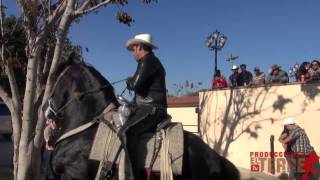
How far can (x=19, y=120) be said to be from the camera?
9.96m

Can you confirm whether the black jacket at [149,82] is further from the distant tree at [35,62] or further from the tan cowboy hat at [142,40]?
the distant tree at [35,62]

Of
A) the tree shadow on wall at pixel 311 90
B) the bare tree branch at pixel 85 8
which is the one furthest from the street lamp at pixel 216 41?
the bare tree branch at pixel 85 8

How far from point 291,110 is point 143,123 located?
31.5 ft

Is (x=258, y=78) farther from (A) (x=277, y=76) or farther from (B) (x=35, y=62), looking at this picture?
(B) (x=35, y=62)

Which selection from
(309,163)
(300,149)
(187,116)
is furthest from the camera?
(187,116)

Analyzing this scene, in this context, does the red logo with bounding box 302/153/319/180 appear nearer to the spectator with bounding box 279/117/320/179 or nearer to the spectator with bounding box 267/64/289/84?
the spectator with bounding box 279/117/320/179

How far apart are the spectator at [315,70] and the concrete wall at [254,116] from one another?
0.23 m

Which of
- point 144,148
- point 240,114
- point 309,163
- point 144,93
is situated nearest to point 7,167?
point 240,114

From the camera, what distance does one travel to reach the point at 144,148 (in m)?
6.23

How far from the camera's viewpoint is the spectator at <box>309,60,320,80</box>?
46.9 feet

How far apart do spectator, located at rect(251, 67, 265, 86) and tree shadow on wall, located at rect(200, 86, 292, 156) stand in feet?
0.87

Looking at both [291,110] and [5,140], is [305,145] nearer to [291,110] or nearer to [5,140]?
[291,110]

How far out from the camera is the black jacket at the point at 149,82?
6297 millimetres

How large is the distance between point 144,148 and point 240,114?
10711 mm
